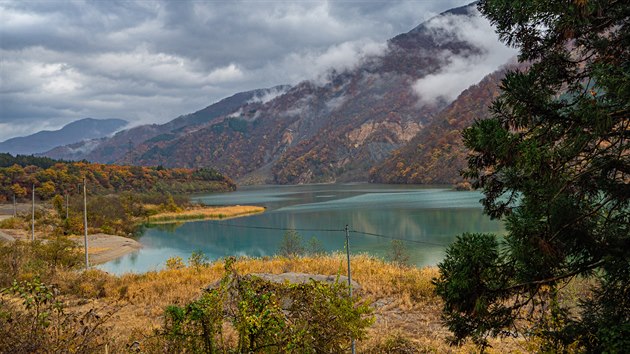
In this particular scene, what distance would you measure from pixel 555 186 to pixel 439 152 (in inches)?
6192

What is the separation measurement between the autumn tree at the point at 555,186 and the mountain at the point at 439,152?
12666cm

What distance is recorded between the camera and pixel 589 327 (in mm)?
4250

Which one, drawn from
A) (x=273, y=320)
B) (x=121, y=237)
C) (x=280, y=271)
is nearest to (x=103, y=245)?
(x=121, y=237)

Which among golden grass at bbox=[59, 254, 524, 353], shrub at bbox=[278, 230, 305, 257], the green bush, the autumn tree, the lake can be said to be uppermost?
the autumn tree

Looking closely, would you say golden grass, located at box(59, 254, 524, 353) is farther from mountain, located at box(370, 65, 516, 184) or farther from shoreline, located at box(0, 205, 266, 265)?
mountain, located at box(370, 65, 516, 184)

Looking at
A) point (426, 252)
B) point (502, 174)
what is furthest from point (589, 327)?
point (426, 252)

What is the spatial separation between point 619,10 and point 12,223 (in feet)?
159

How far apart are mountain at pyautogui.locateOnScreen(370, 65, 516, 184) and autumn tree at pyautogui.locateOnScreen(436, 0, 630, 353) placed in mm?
126659

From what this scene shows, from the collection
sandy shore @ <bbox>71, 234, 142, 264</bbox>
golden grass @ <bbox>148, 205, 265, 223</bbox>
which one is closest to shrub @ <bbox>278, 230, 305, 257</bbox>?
sandy shore @ <bbox>71, 234, 142, 264</bbox>

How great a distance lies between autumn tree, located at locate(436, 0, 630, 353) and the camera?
3791mm

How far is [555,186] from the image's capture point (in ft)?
13.4

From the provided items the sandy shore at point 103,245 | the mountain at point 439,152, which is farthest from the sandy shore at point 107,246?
the mountain at point 439,152

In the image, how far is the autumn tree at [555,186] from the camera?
12.4 ft

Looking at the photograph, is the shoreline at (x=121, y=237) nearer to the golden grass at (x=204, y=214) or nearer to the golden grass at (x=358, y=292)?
the golden grass at (x=204, y=214)
